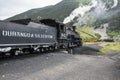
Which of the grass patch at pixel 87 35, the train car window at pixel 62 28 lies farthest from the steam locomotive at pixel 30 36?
the grass patch at pixel 87 35

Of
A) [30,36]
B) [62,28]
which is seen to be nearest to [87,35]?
[62,28]

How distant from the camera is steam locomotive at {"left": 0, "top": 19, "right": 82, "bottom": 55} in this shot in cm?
1717

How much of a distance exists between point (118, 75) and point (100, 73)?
1056mm

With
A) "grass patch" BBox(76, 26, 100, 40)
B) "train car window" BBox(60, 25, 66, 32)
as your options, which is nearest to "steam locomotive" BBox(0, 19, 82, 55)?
"train car window" BBox(60, 25, 66, 32)

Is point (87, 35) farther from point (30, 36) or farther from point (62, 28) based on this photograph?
point (30, 36)

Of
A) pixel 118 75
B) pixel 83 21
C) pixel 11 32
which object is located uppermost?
pixel 83 21

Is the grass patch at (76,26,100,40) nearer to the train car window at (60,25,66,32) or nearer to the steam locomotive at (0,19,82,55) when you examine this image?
the train car window at (60,25,66,32)

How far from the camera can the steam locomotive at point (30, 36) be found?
56.3 feet

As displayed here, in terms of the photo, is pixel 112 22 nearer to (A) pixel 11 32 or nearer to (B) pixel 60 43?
(B) pixel 60 43

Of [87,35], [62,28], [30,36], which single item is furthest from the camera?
[87,35]

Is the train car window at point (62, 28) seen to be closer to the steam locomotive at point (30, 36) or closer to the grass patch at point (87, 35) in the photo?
the steam locomotive at point (30, 36)

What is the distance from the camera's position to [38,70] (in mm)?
13891

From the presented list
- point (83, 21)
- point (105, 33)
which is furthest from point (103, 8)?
point (105, 33)

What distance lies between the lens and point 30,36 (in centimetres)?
2073
